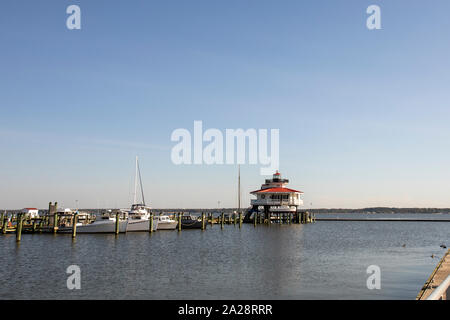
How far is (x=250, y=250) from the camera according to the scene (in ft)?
138

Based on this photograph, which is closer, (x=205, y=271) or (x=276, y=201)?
(x=205, y=271)

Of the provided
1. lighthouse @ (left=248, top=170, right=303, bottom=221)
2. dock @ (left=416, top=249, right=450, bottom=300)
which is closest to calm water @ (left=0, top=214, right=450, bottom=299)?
dock @ (left=416, top=249, right=450, bottom=300)

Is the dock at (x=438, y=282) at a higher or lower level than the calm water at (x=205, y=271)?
higher

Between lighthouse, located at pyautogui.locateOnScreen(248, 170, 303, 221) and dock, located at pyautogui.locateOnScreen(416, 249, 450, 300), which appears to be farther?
lighthouse, located at pyautogui.locateOnScreen(248, 170, 303, 221)

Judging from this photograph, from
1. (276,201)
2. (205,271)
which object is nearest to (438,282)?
(205,271)

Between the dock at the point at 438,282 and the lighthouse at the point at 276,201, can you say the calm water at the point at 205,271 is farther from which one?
the lighthouse at the point at 276,201

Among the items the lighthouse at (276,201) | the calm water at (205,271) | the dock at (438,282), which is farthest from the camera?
the lighthouse at (276,201)

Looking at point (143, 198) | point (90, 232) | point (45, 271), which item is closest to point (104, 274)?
point (45, 271)

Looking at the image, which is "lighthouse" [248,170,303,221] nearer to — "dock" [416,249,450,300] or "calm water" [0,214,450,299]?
"calm water" [0,214,450,299]

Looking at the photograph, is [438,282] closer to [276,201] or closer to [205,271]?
[205,271]

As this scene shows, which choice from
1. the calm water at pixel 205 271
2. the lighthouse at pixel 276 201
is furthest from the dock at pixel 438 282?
the lighthouse at pixel 276 201
